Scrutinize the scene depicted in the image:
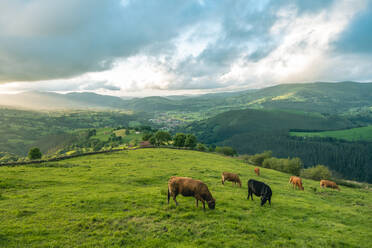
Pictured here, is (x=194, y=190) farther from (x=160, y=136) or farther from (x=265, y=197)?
(x=160, y=136)

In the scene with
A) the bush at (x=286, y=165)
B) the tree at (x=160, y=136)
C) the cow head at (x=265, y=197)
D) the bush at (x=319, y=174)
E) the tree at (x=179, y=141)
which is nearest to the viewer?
the cow head at (x=265, y=197)

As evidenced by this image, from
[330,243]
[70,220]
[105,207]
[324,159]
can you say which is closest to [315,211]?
[330,243]

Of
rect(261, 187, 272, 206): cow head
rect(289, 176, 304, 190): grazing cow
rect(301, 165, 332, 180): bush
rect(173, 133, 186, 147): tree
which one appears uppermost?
rect(261, 187, 272, 206): cow head

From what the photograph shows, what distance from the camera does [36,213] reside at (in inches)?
555

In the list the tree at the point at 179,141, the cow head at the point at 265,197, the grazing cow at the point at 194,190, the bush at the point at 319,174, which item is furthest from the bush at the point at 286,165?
the grazing cow at the point at 194,190

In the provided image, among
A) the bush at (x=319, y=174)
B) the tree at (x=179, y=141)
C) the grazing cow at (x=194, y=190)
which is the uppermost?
the grazing cow at (x=194, y=190)

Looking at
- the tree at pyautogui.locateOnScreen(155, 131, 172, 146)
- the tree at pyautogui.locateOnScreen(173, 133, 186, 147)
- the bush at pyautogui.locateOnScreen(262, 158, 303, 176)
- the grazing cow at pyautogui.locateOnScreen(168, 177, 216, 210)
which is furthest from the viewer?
the tree at pyautogui.locateOnScreen(155, 131, 172, 146)

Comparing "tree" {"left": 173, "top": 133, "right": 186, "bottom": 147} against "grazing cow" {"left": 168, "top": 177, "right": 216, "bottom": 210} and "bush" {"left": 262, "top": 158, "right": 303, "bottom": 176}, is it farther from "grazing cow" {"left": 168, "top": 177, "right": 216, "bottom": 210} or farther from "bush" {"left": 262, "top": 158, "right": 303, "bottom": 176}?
"grazing cow" {"left": 168, "top": 177, "right": 216, "bottom": 210}

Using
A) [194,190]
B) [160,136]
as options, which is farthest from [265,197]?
[160,136]

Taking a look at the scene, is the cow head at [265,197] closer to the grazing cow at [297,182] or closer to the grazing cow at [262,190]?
the grazing cow at [262,190]

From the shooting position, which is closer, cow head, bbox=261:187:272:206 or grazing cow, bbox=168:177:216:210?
grazing cow, bbox=168:177:216:210

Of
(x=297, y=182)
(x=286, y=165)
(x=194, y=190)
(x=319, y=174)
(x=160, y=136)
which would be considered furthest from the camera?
(x=160, y=136)

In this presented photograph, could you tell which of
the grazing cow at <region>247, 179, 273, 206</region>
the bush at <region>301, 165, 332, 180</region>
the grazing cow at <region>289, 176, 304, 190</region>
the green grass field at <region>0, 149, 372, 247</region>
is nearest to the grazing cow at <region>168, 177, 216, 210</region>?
the green grass field at <region>0, 149, 372, 247</region>

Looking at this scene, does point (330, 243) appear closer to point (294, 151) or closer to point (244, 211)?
point (244, 211)
